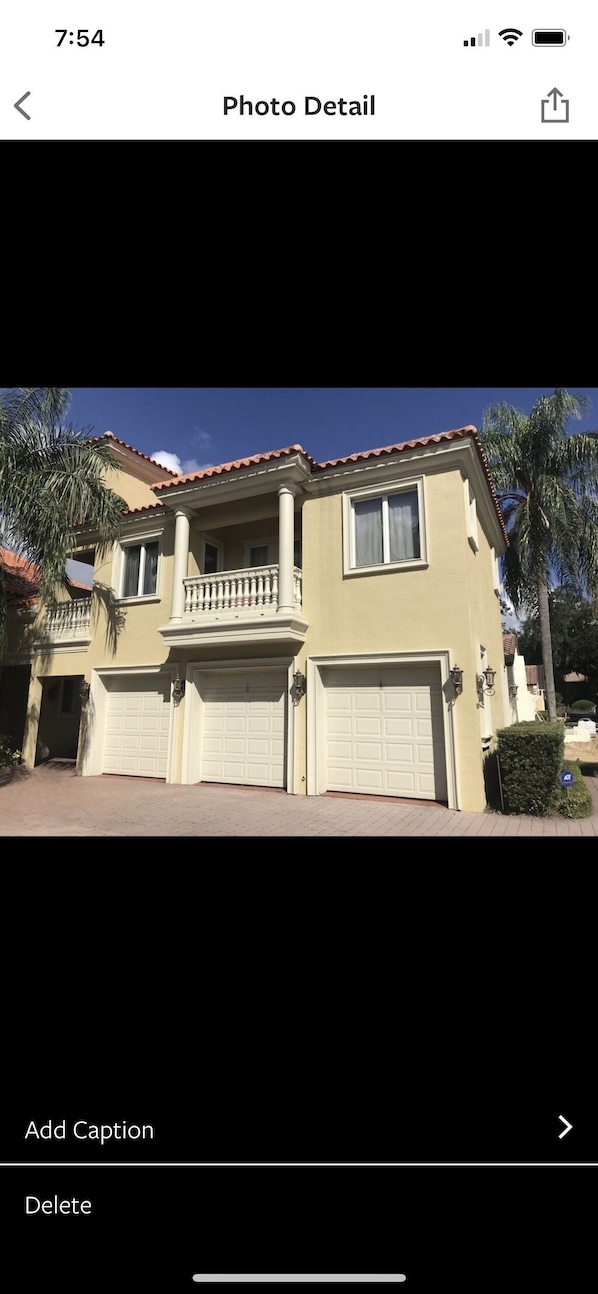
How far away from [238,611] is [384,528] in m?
2.37

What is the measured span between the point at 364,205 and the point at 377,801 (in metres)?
5.66

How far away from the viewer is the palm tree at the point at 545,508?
5027 millimetres

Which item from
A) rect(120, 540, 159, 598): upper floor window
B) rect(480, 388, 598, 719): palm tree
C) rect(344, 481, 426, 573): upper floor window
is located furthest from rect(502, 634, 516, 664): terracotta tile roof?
rect(120, 540, 159, 598): upper floor window

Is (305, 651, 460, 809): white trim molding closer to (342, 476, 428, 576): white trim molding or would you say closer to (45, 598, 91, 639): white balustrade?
(342, 476, 428, 576): white trim molding

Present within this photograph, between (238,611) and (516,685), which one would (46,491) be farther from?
(516,685)

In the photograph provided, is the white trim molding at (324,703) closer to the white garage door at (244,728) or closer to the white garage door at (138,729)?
the white garage door at (244,728)

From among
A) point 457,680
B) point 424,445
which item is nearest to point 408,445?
point 424,445

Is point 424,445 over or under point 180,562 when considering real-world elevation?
over
